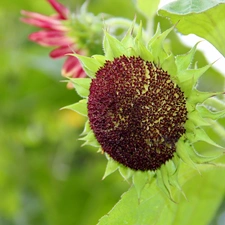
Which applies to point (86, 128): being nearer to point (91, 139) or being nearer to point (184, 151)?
point (91, 139)

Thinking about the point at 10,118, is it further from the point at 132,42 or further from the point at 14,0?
the point at 132,42

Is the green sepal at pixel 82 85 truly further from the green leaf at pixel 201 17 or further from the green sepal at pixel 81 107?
the green leaf at pixel 201 17

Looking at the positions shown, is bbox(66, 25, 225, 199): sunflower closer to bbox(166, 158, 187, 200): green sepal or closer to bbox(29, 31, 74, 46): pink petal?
bbox(166, 158, 187, 200): green sepal

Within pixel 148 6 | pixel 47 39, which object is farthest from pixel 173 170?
pixel 47 39

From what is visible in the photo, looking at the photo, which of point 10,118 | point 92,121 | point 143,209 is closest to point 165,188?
point 143,209

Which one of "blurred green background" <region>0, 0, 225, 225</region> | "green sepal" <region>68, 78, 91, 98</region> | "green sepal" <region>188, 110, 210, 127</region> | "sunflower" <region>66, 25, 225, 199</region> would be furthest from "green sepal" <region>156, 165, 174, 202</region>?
"blurred green background" <region>0, 0, 225, 225</region>

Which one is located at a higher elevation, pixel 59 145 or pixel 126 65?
pixel 126 65
